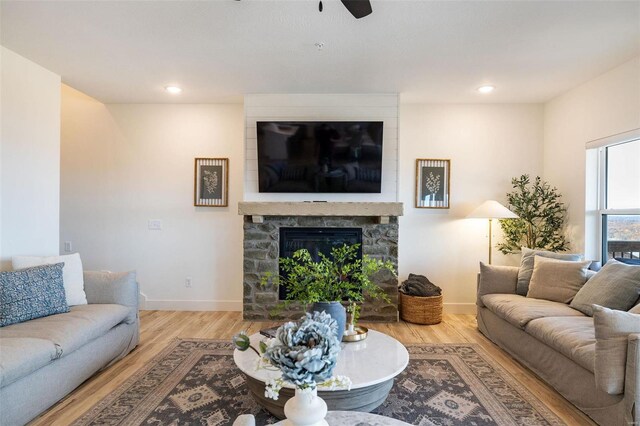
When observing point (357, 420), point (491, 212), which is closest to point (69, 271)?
point (357, 420)

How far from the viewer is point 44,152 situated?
3354 millimetres

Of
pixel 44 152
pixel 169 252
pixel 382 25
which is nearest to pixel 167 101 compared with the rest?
pixel 44 152

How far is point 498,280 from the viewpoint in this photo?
3611mm

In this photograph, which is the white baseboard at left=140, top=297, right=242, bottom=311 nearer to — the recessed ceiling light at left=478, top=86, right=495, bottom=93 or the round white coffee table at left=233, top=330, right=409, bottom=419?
the round white coffee table at left=233, top=330, right=409, bottom=419

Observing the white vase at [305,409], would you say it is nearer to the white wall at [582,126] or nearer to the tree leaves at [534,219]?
the white wall at [582,126]

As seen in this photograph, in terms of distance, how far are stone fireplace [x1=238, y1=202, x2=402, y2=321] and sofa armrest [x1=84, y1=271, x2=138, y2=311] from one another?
1.29 meters

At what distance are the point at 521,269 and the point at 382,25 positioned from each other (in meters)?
2.68

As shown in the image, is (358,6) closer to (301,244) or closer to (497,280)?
(301,244)

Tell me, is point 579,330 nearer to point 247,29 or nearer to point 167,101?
point 247,29

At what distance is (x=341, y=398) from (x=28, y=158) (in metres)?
3.32

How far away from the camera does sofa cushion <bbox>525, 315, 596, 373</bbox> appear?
2.17m

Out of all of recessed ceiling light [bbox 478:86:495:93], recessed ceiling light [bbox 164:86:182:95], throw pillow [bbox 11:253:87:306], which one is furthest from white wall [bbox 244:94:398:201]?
throw pillow [bbox 11:253:87:306]

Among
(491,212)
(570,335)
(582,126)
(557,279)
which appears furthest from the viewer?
(491,212)

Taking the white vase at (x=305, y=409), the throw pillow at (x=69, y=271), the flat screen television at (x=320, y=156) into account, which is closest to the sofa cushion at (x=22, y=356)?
the throw pillow at (x=69, y=271)
